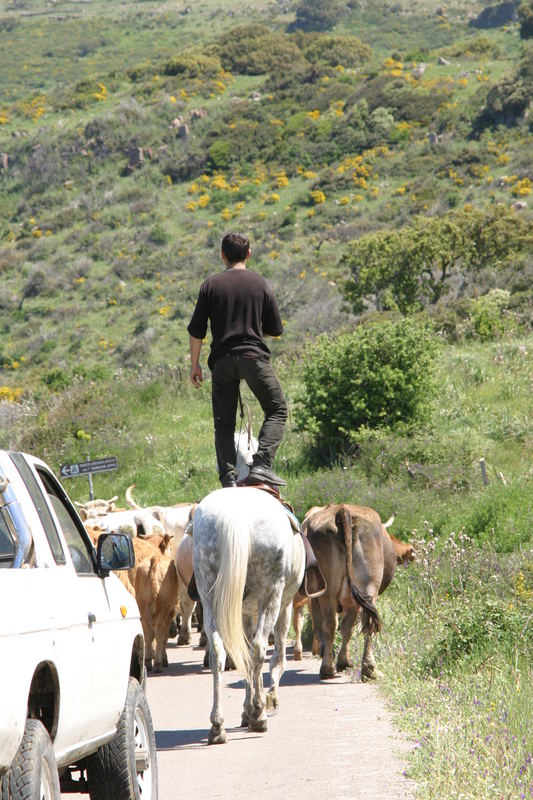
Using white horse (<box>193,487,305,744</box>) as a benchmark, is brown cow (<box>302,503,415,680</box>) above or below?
below

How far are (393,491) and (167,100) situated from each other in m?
75.6

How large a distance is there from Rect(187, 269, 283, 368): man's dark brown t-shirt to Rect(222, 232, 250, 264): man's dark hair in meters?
0.22

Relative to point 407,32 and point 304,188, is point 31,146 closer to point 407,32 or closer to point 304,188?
point 304,188

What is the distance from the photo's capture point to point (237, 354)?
9.88 meters

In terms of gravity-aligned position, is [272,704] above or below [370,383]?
above

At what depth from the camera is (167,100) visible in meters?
90.6

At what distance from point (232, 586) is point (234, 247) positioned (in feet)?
9.67

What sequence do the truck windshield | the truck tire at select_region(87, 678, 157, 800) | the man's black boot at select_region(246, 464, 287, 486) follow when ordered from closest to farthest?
the truck windshield → the truck tire at select_region(87, 678, 157, 800) → the man's black boot at select_region(246, 464, 287, 486)

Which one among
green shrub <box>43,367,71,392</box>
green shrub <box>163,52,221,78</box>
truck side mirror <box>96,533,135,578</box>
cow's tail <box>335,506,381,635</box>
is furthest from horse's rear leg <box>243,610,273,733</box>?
green shrub <box>163,52,221,78</box>

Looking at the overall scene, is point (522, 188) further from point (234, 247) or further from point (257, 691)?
point (257, 691)

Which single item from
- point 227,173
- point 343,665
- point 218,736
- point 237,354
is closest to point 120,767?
point 218,736

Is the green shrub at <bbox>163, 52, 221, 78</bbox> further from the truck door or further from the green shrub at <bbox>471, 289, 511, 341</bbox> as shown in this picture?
the truck door

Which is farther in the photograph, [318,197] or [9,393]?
[318,197]

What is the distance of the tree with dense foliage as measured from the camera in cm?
4203
